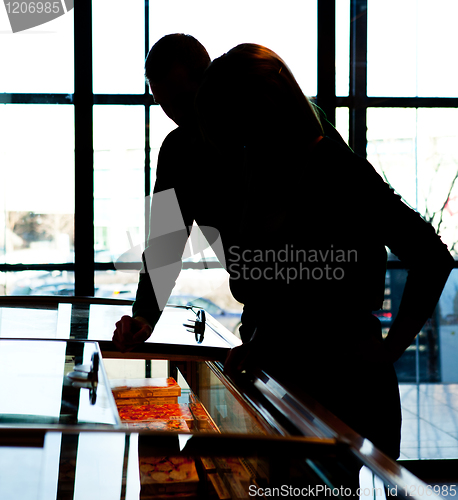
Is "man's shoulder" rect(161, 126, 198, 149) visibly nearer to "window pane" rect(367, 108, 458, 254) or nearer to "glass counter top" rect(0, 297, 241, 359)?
"glass counter top" rect(0, 297, 241, 359)

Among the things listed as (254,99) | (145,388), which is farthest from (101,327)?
(254,99)

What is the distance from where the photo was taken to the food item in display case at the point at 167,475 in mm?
690

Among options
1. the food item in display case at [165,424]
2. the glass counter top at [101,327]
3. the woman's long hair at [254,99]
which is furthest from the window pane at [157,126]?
the woman's long hair at [254,99]

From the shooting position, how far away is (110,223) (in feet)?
10.5

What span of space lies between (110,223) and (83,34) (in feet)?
3.63

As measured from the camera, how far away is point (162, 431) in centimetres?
66

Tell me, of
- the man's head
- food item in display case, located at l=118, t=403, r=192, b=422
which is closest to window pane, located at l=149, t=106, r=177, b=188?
the man's head

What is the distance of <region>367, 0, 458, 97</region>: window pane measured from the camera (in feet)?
11.0

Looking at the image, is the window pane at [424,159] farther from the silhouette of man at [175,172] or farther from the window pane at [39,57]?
the silhouette of man at [175,172]

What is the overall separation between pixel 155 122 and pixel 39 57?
0.76 m

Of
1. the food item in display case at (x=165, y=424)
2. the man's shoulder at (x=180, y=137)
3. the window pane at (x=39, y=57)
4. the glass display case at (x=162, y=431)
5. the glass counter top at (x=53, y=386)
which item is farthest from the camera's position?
the window pane at (x=39, y=57)

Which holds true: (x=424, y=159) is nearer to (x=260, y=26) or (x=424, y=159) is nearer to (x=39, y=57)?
(x=260, y=26)

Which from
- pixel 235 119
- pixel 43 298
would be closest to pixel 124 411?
pixel 235 119

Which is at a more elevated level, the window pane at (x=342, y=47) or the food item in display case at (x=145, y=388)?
the window pane at (x=342, y=47)
